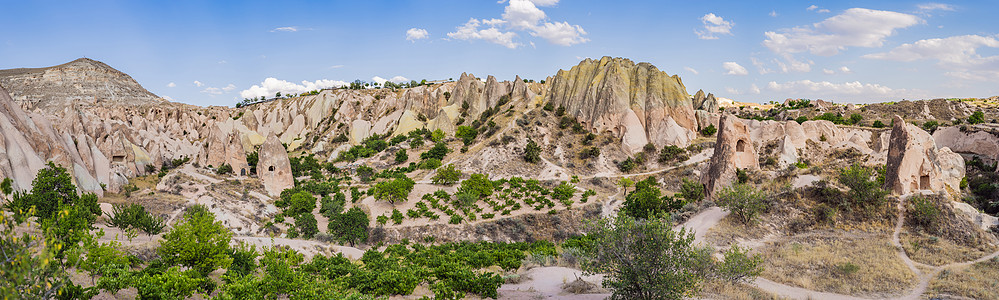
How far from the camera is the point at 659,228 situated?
11.0 meters

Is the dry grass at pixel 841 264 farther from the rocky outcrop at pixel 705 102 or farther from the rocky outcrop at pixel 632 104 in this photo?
the rocky outcrop at pixel 705 102

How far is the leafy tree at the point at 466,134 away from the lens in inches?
2178

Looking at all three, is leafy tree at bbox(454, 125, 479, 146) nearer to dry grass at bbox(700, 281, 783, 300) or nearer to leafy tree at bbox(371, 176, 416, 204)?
leafy tree at bbox(371, 176, 416, 204)

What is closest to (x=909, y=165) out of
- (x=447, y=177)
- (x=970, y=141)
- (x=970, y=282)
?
(x=970, y=282)

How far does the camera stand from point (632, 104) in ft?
182

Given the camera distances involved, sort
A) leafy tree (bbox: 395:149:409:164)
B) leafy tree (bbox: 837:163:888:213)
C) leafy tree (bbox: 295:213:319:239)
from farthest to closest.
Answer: leafy tree (bbox: 395:149:409:164) < leafy tree (bbox: 295:213:319:239) < leafy tree (bbox: 837:163:888:213)

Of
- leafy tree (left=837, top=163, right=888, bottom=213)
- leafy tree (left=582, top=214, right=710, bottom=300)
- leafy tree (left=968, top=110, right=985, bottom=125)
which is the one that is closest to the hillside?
leafy tree (left=837, top=163, right=888, bottom=213)

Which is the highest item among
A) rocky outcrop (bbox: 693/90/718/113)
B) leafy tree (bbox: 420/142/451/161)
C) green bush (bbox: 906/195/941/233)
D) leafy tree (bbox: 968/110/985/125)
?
rocky outcrop (bbox: 693/90/718/113)

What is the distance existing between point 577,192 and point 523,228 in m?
8.10

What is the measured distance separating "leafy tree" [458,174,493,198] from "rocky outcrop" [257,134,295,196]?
48.4 ft

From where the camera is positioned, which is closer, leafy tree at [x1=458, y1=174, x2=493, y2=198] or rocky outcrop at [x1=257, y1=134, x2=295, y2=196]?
rocky outcrop at [x1=257, y1=134, x2=295, y2=196]

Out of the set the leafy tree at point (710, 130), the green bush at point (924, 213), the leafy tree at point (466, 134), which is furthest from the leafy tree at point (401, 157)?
the green bush at point (924, 213)

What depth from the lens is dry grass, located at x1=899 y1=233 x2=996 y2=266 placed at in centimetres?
1772

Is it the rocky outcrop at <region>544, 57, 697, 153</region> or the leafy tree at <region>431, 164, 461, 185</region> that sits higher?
the rocky outcrop at <region>544, 57, 697, 153</region>
